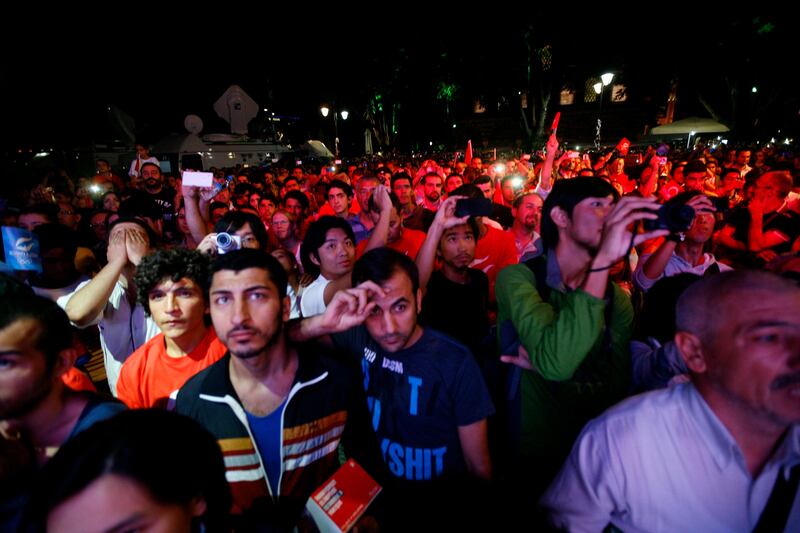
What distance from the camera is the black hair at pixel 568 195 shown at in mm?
2283

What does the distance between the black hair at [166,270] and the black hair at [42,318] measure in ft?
2.47

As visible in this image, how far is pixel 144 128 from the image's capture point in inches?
1230

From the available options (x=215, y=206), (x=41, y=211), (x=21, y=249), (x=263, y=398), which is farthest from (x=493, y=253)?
(x=41, y=211)

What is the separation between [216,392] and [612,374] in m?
2.02

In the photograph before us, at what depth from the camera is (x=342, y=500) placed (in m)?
1.68

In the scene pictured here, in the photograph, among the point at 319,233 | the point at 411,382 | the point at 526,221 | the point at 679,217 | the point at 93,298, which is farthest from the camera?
the point at 526,221

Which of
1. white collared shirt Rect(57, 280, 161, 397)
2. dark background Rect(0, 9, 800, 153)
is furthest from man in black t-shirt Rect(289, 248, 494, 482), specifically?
dark background Rect(0, 9, 800, 153)

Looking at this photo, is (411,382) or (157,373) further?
(157,373)

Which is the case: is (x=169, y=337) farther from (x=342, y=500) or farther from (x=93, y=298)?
(x=342, y=500)

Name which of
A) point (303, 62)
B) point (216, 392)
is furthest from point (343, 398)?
point (303, 62)

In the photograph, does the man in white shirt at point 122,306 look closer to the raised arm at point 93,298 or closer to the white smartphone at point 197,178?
the raised arm at point 93,298

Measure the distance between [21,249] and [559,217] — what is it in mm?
3426

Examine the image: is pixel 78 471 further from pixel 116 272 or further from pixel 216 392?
pixel 116 272

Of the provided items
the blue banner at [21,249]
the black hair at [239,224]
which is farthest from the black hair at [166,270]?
the black hair at [239,224]
